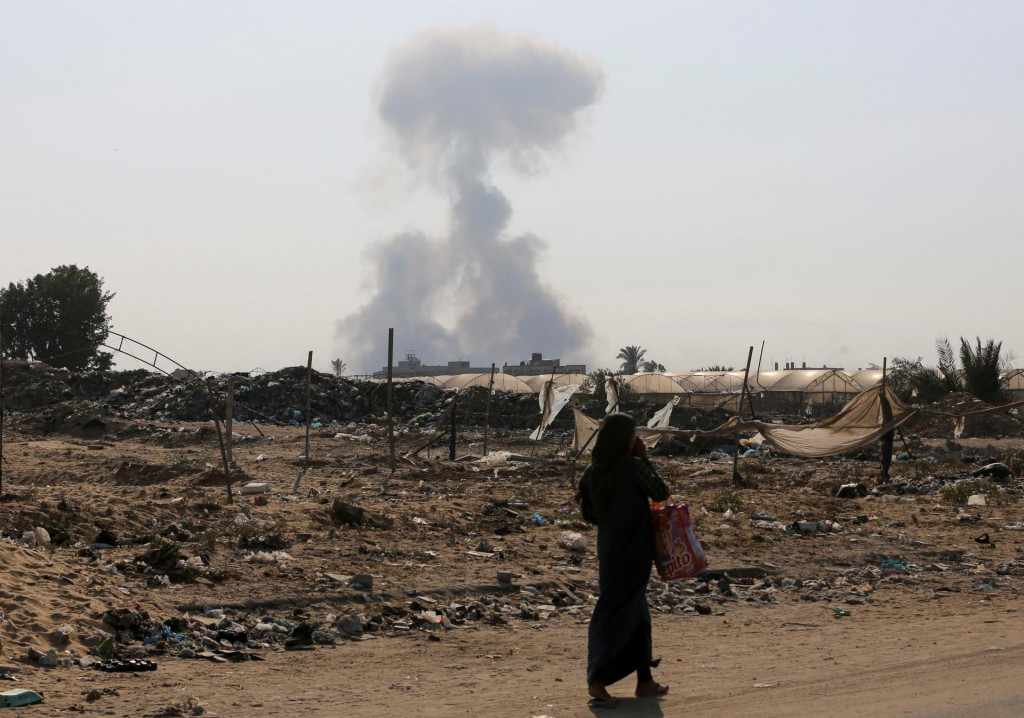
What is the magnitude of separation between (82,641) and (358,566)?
Result: 240 cm

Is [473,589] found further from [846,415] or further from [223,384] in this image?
[223,384]

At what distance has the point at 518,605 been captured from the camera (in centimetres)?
633

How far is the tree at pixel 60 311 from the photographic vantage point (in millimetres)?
35250

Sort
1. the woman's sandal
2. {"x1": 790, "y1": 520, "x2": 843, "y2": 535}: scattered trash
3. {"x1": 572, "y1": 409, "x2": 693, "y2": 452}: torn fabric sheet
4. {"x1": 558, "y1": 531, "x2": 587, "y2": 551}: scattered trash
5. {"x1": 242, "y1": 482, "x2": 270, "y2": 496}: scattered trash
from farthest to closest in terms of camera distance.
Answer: {"x1": 572, "y1": 409, "x2": 693, "y2": 452}: torn fabric sheet, {"x1": 242, "y1": 482, "x2": 270, "y2": 496}: scattered trash, {"x1": 790, "y1": 520, "x2": 843, "y2": 535}: scattered trash, {"x1": 558, "y1": 531, "x2": 587, "y2": 551}: scattered trash, the woman's sandal

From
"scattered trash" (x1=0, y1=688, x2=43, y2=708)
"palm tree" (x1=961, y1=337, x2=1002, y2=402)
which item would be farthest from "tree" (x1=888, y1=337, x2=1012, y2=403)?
"scattered trash" (x1=0, y1=688, x2=43, y2=708)

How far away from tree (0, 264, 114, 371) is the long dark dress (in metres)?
33.4

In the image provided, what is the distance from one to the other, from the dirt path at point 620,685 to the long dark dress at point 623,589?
0.60ft

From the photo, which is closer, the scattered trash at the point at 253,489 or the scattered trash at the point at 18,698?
the scattered trash at the point at 18,698

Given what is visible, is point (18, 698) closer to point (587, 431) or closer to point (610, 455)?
point (610, 455)

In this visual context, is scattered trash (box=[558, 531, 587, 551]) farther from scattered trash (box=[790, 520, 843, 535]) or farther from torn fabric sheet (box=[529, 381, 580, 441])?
torn fabric sheet (box=[529, 381, 580, 441])

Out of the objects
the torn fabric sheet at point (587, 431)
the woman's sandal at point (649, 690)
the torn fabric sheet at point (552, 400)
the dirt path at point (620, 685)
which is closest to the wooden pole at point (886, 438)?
the torn fabric sheet at point (587, 431)

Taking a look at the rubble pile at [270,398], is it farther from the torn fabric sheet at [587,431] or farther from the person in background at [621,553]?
the person in background at [621,553]

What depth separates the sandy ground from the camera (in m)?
4.08

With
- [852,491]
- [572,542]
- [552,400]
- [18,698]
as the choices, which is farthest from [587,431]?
[18,698]
